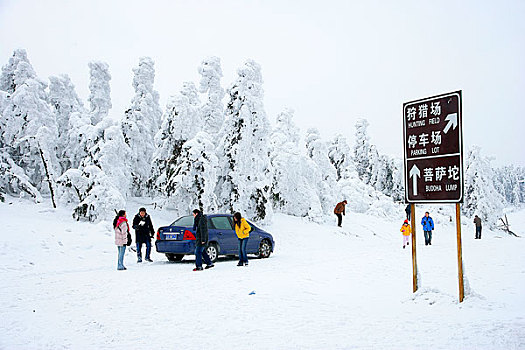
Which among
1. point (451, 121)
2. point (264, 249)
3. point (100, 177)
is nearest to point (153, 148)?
point (100, 177)

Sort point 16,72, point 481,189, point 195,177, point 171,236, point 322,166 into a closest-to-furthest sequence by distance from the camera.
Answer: point 171,236 → point 195,177 → point 16,72 → point 322,166 → point 481,189

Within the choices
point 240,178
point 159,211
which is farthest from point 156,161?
point 240,178

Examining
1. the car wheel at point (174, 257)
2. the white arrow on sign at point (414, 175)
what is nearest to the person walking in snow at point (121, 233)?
the car wheel at point (174, 257)

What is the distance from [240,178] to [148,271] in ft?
47.7

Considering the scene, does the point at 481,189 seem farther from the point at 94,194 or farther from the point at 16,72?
the point at 16,72

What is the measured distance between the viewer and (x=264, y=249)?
17.1m

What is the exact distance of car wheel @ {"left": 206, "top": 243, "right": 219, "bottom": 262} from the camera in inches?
595

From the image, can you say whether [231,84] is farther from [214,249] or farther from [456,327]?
[456,327]

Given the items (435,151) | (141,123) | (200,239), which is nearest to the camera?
(435,151)

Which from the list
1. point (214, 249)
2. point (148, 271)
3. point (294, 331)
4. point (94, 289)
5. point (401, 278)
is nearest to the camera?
point (294, 331)

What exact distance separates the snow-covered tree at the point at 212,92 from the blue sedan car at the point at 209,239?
1604cm

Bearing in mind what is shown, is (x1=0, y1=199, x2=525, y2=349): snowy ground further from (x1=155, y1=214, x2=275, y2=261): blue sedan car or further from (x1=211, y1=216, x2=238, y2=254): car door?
(x1=211, y1=216, x2=238, y2=254): car door

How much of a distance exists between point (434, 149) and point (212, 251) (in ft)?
27.3

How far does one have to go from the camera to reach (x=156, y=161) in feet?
96.6
